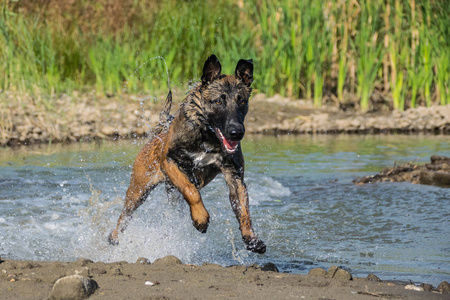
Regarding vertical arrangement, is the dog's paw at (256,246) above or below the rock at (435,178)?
below

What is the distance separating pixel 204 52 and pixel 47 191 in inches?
294

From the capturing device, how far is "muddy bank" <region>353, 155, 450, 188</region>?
8.57 metres

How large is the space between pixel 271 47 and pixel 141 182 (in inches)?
366

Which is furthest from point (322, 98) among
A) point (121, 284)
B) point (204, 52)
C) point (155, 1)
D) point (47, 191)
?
point (121, 284)

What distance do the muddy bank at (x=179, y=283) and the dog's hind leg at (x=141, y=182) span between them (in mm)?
1563

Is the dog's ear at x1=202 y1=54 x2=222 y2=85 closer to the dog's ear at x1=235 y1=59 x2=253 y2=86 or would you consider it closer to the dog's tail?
the dog's ear at x1=235 y1=59 x2=253 y2=86

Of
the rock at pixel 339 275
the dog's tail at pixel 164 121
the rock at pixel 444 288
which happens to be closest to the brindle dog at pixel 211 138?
the dog's tail at pixel 164 121

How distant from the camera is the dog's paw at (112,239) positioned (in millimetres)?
6249

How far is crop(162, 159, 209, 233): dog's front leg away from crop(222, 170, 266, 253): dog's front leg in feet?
1.09

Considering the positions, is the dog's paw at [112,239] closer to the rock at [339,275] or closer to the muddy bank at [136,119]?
the rock at [339,275]

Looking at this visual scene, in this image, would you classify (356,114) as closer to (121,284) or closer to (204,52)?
(204,52)

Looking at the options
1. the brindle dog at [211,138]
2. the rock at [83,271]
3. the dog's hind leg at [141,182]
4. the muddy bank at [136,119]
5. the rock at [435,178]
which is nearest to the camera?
the rock at [83,271]

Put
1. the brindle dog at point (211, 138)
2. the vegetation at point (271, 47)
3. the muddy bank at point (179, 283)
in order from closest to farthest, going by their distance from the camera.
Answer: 1. the muddy bank at point (179, 283)
2. the brindle dog at point (211, 138)
3. the vegetation at point (271, 47)

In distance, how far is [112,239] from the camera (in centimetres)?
629
